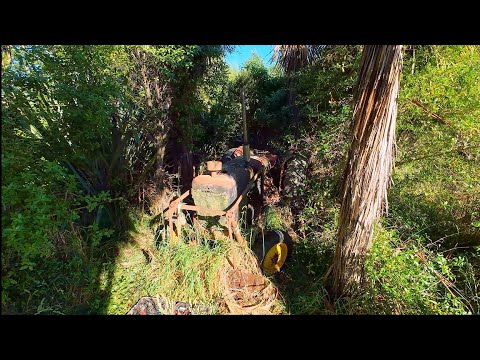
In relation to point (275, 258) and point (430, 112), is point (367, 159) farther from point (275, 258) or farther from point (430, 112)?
point (275, 258)

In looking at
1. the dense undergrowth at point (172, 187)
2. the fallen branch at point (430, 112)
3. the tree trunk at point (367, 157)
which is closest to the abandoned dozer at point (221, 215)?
the dense undergrowth at point (172, 187)

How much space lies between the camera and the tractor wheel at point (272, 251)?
404 centimetres

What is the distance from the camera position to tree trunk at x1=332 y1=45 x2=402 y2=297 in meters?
2.29

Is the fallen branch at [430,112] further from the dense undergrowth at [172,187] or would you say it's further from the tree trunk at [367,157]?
the tree trunk at [367,157]

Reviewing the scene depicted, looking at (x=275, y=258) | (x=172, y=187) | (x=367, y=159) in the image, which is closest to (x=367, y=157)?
(x=367, y=159)

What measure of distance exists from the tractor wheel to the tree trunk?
1.17m

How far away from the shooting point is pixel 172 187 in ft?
20.6

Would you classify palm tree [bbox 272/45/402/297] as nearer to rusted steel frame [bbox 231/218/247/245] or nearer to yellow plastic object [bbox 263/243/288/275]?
yellow plastic object [bbox 263/243/288/275]

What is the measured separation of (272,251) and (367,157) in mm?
2193

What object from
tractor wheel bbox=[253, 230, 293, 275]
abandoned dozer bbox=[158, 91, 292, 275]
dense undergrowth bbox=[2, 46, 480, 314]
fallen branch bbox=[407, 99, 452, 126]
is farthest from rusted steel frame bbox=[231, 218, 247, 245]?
fallen branch bbox=[407, 99, 452, 126]

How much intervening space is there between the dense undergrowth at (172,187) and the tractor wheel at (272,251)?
18cm
